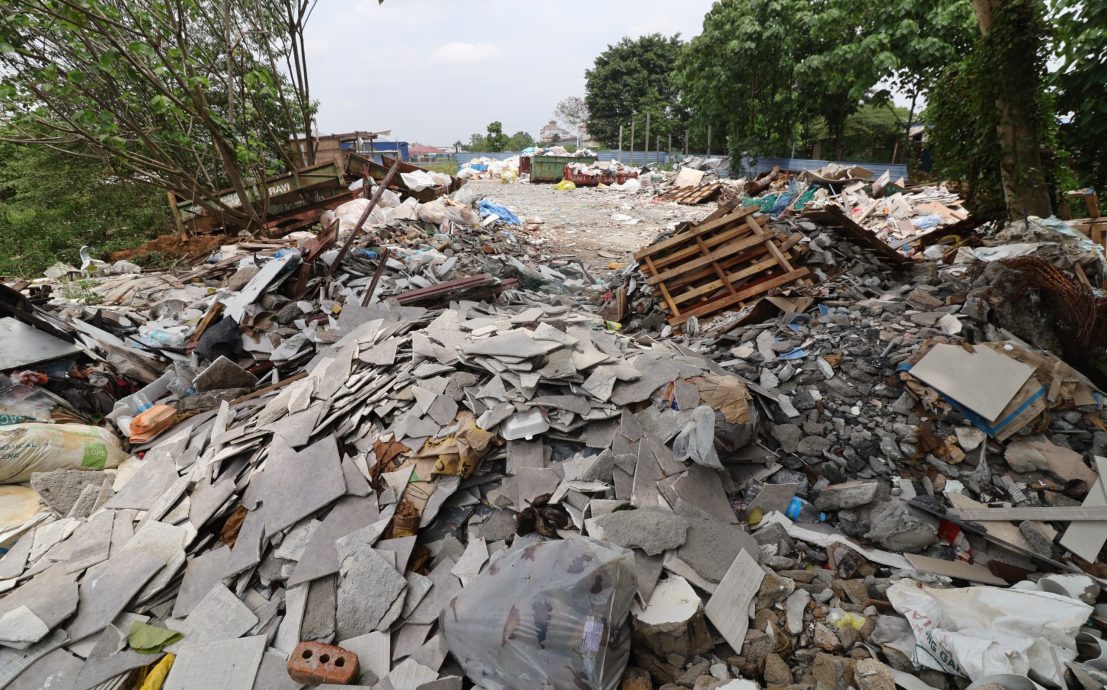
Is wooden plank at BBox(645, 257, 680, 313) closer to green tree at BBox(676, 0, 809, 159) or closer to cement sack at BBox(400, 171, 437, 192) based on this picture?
cement sack at BBox(400, 171, 437, 192)

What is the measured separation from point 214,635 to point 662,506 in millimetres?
2382

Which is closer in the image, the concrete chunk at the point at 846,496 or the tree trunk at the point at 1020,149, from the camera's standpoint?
the concrete chunk at the point at 846,496

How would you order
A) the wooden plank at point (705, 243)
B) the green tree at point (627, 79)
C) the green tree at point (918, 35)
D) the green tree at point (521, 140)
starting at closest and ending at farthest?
the wooden plank at point (705, 243)
the green tree at point (918, 35)
the green tree at point (627, 79)
the green tree at point (521, 140)

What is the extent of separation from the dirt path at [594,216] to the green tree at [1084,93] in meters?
6.32

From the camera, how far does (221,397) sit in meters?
4.22

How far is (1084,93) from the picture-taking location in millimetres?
4961

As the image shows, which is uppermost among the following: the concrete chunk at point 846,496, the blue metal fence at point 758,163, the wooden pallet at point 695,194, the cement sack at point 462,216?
the blue metal fence at point 758,163

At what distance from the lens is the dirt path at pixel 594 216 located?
10828mm

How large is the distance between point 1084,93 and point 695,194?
12.5m

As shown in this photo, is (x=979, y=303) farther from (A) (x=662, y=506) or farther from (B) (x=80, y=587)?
(B) (x=80, y=587)

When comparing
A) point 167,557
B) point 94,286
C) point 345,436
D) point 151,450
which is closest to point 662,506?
point 345,436

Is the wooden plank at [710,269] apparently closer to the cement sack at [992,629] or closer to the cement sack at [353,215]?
the cement sack at [992,629]

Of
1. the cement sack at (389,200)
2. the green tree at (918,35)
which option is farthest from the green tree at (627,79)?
the cement sack at (389,200)

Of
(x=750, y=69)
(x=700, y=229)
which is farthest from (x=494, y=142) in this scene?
(x=700, y=229)
